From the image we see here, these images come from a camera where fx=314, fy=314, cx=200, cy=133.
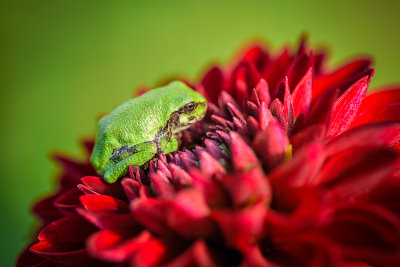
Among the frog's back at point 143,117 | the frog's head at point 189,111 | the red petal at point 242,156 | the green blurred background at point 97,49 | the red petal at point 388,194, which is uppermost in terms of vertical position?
the green blurred background at point 97,49

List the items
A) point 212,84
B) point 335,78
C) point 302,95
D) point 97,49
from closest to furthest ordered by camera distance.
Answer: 1. point 302,95
2. point 335,78
3. point 212,84
4. point 97,49

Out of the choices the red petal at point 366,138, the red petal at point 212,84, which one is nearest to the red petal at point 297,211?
the red petal at point 366,138

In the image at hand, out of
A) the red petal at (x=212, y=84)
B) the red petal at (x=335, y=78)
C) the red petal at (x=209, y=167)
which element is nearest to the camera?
the red petal at (x=209, y=167)

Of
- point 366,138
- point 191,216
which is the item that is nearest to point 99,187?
point 191,216

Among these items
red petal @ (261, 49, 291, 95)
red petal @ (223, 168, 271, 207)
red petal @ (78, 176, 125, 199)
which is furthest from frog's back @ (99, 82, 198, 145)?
red petal @ (223, 168, 271, 207)

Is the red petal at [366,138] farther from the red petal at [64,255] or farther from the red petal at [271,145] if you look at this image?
the red petal at [64,255]

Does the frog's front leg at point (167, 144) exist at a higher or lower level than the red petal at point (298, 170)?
higher

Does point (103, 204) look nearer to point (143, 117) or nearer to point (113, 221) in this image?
point (113, 221)

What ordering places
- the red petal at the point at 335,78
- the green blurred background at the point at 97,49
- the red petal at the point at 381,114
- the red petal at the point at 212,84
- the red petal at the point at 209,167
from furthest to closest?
the green blurred background at the point at 97,49
the red petal at the point at 212,84
the red petal at the point at 335,78
the red petal at the point at 381,114
the red petal at the point at 209,167

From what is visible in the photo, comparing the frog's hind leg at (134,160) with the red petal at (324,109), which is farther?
the frog's hind leg at (134,160)
